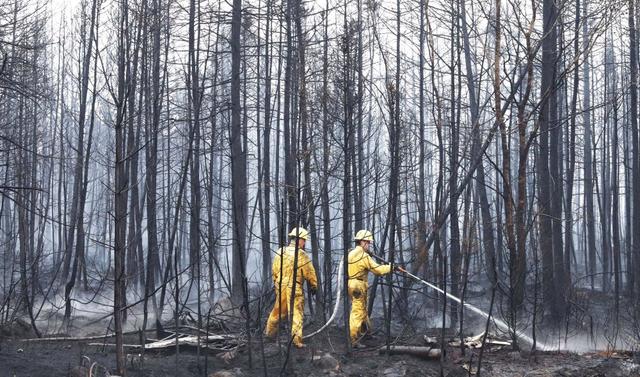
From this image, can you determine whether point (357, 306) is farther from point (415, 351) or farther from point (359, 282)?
point (415, 351)

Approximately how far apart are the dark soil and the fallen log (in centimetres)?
8

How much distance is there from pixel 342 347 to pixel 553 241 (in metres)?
6.15

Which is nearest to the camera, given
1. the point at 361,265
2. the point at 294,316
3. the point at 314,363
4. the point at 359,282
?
the point at 314,363

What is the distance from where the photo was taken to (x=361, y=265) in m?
10.7

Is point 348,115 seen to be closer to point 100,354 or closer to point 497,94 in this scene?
point 497,94

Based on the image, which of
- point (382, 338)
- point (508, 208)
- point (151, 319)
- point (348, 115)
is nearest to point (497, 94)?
point (508, 208)

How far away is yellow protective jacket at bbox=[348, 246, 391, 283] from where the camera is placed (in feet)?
34.4

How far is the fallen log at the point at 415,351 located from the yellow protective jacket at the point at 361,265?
1097 millimetres

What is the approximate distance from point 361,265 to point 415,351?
1.51 metres

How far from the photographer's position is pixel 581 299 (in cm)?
1471

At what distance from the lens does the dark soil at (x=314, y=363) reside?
8.77 m

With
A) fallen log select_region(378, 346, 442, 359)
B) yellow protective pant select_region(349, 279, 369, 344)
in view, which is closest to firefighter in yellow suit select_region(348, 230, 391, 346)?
yellow protective pant select_region(349, 279, 369, 344)

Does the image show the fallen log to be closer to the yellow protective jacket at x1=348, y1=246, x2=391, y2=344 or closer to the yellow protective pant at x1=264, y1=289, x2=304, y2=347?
the yellow protective jacket at x1=348, y1=246, x2=391, y2=344

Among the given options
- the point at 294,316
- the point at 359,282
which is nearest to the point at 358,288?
the point at 359,282
